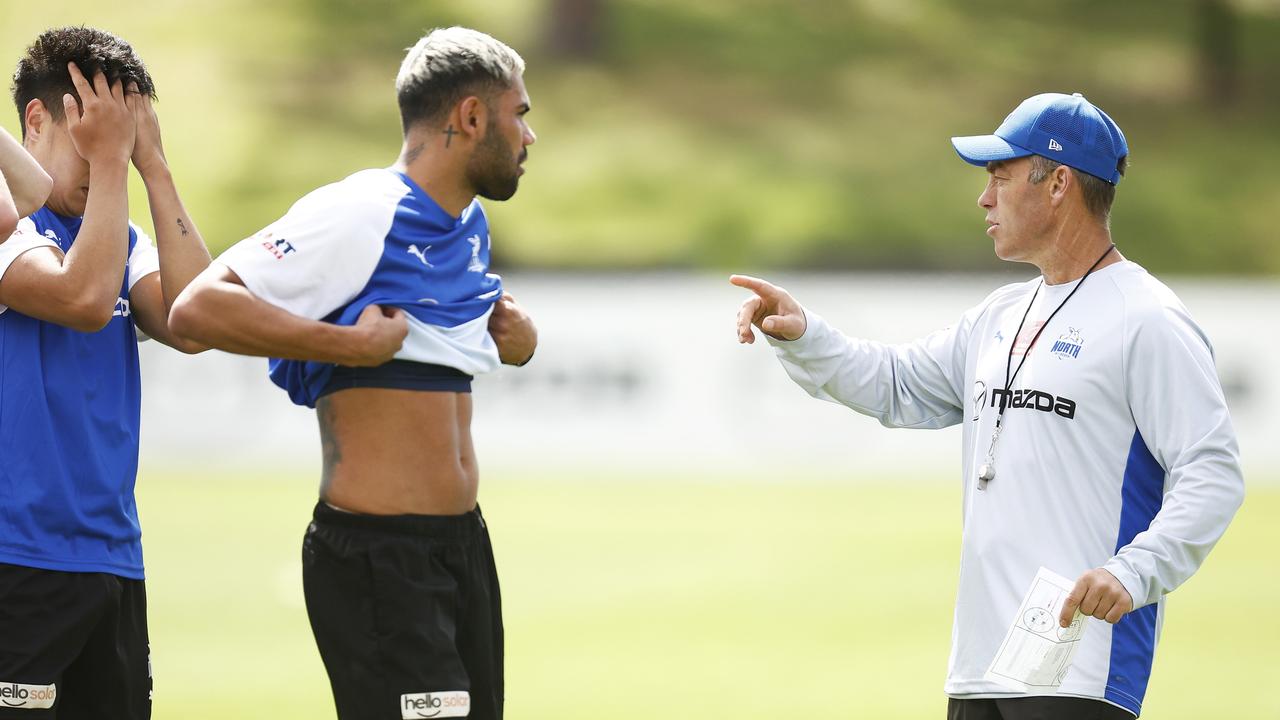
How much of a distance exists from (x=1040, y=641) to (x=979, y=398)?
678 mm

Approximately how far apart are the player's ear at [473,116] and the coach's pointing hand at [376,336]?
525mm

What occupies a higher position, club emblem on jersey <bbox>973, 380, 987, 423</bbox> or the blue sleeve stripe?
club emblem on jersey <bbox>973, 380, 987, 423</bbox>

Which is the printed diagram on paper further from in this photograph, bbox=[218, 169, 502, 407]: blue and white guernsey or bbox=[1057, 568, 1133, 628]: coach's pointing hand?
bbox=[218, 169, 502, 407]: blue and white guernsey

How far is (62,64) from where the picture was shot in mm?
3840

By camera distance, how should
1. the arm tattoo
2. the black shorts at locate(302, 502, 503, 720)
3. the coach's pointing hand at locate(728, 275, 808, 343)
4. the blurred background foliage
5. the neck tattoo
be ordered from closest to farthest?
1. the black shorts at locate(302, 502, 503, 720)
2. the arm tattoo
3. the neck tattoo
4. the coach's pointing hand at locate(728, 275, 808, 343)
5. the blurred background foliage

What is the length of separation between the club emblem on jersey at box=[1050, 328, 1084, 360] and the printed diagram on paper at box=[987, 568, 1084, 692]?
1.78 ft

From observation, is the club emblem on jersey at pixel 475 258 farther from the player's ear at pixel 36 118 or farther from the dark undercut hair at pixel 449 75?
the player's ear at pixel 36 118

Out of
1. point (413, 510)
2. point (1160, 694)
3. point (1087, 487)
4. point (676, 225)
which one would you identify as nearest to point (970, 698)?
point (1087, 487)

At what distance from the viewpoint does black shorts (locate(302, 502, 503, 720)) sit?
3.67 meters

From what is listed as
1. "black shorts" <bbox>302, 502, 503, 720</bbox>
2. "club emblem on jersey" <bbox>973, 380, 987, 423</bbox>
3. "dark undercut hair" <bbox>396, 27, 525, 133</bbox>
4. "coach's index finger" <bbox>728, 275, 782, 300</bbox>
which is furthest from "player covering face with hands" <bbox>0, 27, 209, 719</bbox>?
"club emblem on jersey" <bbox>973, 380, 987, 423</bbox>

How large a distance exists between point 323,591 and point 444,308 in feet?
2.47

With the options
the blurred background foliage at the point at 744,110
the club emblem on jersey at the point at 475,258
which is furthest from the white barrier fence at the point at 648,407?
the club emblem on jersey at the point at 475,258

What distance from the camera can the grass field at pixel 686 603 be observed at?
24.1 ft

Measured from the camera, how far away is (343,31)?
31328 millimetres
